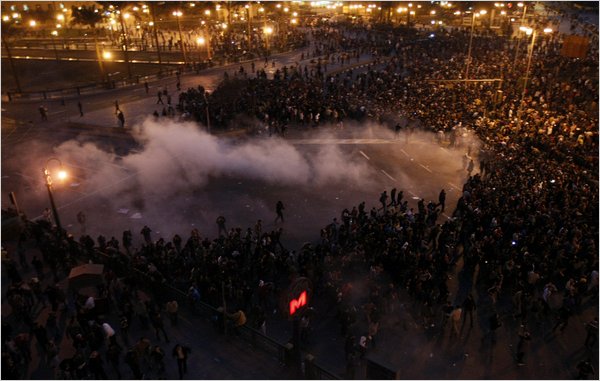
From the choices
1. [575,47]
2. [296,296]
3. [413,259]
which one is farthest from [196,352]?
[575,47]

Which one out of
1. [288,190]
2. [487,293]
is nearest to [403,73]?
[288,190]

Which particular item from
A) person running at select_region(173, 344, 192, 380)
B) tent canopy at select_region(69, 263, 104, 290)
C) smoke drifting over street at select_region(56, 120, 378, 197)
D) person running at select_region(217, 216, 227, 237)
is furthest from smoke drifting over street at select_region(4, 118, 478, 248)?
person running at select_region(173, 344, 192, 380)

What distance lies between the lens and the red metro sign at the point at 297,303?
856 cm

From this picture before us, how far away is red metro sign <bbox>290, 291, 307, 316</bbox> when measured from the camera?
337 inches

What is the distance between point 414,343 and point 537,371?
307 cm

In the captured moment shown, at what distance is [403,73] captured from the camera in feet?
152

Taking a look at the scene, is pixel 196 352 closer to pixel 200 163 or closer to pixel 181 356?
pixel 181 356

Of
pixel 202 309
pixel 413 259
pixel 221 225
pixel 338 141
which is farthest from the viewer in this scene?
pixel 338 141

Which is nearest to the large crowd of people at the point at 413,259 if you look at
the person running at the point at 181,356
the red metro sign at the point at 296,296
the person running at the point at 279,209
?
the person running at the point at 181,356

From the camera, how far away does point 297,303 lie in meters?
8.69

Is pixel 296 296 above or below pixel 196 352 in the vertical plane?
above

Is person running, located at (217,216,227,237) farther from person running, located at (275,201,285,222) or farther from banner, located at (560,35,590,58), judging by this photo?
banner, located at (560,35,590,58)

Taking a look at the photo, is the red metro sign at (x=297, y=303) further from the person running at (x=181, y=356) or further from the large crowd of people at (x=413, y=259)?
the person running at (x=181, y=356)

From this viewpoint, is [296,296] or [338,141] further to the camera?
[338,141]
